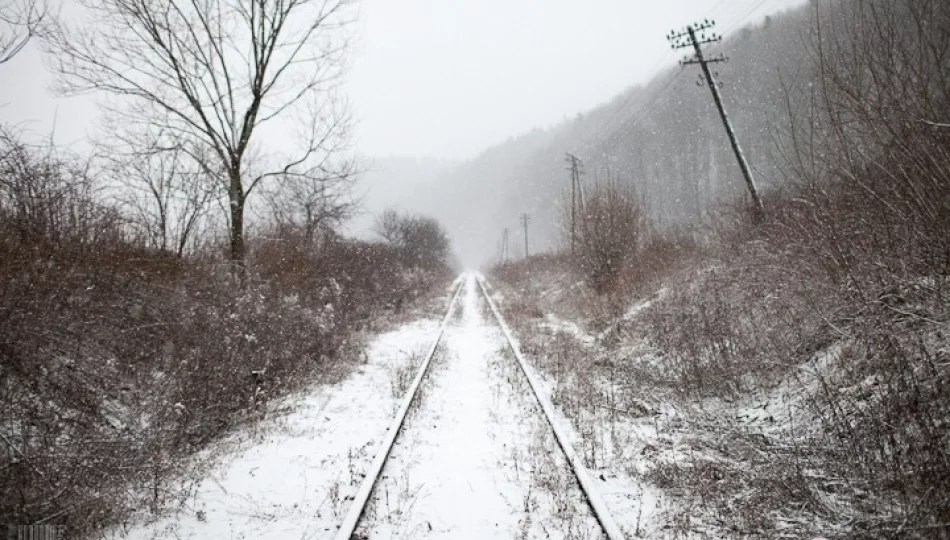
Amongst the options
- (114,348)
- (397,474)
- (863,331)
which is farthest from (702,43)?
(114,348)

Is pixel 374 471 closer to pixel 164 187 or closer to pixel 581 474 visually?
pixel 581 474

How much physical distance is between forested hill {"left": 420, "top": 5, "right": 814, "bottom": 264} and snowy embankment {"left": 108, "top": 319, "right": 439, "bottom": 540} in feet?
42.7

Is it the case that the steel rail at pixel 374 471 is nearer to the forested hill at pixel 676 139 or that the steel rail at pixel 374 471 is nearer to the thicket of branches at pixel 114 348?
the thicket of branches at pixel 114 348

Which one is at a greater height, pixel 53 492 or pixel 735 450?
pixel 53 492

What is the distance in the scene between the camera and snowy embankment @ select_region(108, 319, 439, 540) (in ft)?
10.5

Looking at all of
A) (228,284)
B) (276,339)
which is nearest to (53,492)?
(276,339)

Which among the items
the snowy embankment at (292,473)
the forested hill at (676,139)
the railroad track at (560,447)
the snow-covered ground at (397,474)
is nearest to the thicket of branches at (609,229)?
the forested hill at (676,139)

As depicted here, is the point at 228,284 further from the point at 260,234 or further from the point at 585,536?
the point at 585,536

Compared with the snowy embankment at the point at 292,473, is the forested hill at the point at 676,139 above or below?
above

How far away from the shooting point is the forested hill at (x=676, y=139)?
5244 cm

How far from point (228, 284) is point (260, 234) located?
152 inches

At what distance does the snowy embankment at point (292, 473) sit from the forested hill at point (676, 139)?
42.7 feet

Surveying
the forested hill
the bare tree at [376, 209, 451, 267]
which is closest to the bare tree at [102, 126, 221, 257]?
the forested hill

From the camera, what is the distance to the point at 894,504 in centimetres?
277
